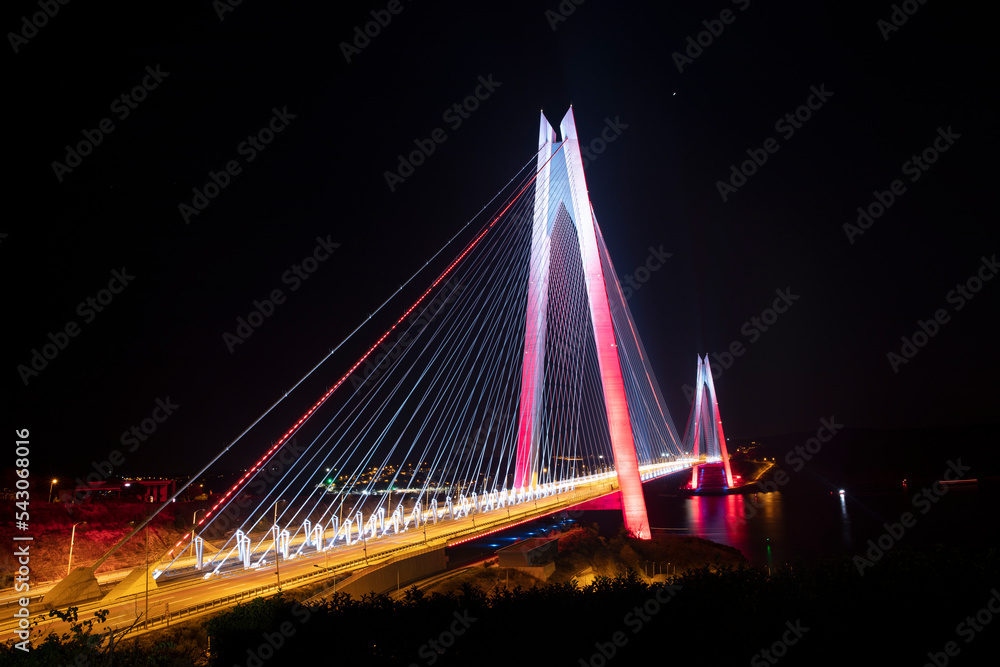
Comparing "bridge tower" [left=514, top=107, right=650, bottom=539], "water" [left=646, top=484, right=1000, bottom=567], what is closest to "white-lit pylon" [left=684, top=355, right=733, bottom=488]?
"water" [left=646, top=484, right=1000, bottom=567]

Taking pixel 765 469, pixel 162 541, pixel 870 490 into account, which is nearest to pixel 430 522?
pixel 162 541

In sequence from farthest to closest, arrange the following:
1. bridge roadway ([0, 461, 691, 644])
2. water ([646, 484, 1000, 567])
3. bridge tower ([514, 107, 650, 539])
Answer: water ([646, 484, 1000, 567]), bridge tower ([514, 107, 650, 539]), bridge roadway ([0, 461, 691, 644])

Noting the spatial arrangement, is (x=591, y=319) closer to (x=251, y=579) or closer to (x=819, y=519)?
(x=251, y=579)

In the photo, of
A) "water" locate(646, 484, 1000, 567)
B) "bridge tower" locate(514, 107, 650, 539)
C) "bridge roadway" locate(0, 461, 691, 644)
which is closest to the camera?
"bridge roadway" locate(0, 461, 691, 644)

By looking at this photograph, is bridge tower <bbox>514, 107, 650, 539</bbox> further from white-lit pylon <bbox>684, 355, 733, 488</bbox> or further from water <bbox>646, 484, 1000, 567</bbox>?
white-lit pylon <bbox>684, 355, 733, 488</bbox>

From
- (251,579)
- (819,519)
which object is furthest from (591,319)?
(819,519)

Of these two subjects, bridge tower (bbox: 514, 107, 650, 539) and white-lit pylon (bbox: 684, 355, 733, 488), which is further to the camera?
white-lit pylon (bbox: 684, 355, 733, 488)

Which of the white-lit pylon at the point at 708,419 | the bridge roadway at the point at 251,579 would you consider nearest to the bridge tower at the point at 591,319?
the bridge roadway at the point at 251,579

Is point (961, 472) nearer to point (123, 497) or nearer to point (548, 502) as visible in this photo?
point (548, 502)
